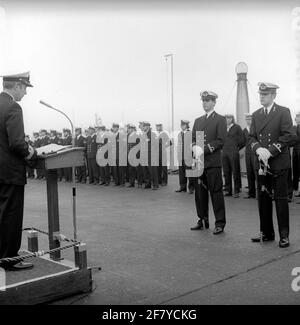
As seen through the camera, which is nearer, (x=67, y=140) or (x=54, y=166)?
(x=54, y=166)

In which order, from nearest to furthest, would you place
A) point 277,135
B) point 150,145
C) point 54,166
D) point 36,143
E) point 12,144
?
1. point 12,144
2. point 54,166
3. point 277,135
4. point 150,145
5. point 36,143

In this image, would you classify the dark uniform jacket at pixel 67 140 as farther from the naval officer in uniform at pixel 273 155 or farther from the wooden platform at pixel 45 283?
the wooden platform at pixel 45 283

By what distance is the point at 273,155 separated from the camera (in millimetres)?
5062

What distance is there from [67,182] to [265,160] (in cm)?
1111

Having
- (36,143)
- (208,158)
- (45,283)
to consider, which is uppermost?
(36,143)

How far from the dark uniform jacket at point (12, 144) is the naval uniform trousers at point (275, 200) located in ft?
9.29

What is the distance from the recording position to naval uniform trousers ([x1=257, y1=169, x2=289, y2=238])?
16.9 ft

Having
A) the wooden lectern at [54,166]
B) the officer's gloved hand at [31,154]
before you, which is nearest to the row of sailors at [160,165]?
the wooden lectern at [54,166]

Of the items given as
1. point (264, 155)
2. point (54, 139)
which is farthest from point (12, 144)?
point (54, 139)

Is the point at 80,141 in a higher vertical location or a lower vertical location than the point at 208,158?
higher

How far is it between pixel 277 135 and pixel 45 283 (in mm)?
3086

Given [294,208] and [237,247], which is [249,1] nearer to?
[237,247]

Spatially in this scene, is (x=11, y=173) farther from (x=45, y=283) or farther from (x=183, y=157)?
(x=183, y=157)
